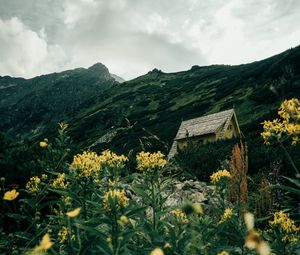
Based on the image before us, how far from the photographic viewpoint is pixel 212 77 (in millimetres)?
76562

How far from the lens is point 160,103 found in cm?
6619

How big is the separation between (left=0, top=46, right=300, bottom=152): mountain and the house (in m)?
1.26

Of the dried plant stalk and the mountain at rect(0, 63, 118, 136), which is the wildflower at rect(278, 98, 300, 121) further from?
the mountain at rect(0, 63, 118, 136)

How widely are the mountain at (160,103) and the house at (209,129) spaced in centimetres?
126

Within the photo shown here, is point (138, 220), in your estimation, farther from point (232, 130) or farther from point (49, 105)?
point (49, 105)

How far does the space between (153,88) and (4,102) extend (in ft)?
418

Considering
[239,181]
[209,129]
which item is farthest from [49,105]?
[239,181]

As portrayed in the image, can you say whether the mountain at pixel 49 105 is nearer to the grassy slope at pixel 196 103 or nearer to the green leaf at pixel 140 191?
the grassy slope at pixel 196 103

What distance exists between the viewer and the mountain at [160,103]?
3388cm

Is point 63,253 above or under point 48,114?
under

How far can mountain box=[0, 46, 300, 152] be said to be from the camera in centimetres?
3388

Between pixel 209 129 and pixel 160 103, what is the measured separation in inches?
1485

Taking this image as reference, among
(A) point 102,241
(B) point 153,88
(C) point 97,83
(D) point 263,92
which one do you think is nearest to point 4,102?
(C) point 97,83

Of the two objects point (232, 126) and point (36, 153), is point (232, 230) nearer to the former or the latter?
point (36, 153)
